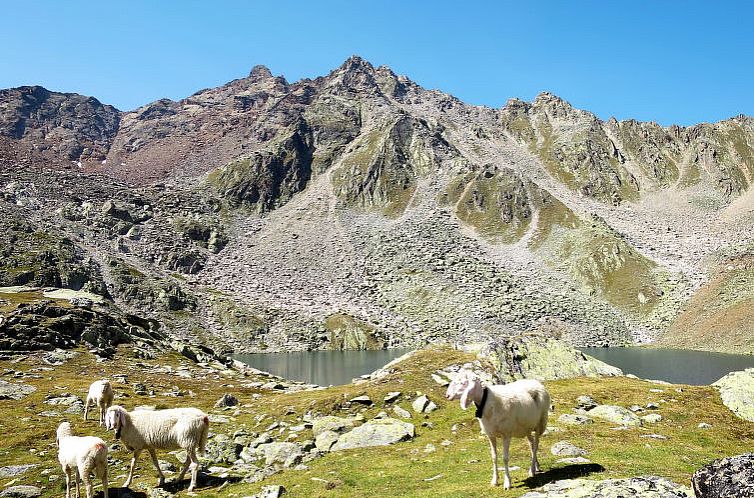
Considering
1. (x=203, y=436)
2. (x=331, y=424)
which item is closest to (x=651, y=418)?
(x=331, y=424)

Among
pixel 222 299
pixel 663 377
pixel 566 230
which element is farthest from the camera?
pixel 566 230

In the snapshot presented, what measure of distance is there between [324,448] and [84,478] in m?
11.4

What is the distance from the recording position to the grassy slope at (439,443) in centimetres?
1730

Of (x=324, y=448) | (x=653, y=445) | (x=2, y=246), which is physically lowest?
(x=324, y=448)

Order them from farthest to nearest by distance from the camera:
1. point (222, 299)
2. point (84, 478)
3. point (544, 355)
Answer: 1. point (222, 299)
2. point (544, 355)
3. point (84, 478)

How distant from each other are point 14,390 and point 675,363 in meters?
106

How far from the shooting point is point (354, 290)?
158 metres

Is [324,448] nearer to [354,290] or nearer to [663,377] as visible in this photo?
[663,377]

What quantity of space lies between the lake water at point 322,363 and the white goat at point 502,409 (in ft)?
202

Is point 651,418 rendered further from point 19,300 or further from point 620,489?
point 19,300

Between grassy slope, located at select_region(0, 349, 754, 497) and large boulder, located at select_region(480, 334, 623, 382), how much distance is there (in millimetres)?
2026

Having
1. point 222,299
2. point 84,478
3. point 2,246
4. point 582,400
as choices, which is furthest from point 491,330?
point 2,246

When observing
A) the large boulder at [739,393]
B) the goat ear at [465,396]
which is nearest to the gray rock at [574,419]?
the large boulder at [739,393]

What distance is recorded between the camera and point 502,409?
15852 millimetres
